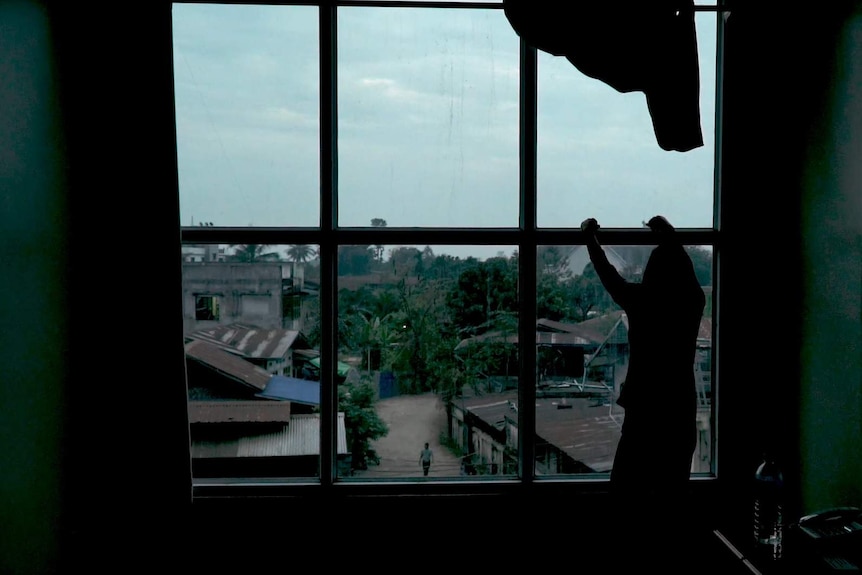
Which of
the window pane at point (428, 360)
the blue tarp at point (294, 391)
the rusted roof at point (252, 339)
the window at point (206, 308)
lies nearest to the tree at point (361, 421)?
the window pane at point (428, 360)

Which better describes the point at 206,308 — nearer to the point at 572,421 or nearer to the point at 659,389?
the point at 572,421

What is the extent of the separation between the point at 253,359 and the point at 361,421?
0.63 metres

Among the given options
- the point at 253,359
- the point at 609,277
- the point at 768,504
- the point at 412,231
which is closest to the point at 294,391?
the point at 253,359

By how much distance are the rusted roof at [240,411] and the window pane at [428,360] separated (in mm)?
309

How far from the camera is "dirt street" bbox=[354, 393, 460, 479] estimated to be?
311 centimetres

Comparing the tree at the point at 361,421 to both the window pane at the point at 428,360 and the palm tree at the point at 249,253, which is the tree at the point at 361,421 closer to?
the window pane at the point at 428,360

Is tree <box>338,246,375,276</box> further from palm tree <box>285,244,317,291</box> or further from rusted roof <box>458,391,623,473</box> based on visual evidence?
rusted roof <box>458,391,623,473</box>

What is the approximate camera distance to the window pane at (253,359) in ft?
10.0

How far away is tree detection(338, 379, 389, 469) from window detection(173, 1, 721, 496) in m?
0.01

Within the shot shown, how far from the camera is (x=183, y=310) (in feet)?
9.66

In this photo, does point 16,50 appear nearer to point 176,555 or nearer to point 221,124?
point 221,124

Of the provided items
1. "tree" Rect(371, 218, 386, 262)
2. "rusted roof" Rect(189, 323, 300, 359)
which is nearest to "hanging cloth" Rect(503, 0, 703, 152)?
"tree" Rect(371, 218, 386, 262)

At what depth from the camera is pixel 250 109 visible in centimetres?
307

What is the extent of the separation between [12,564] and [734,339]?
3.28 m
